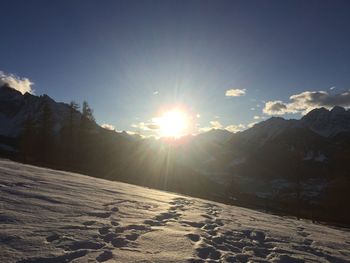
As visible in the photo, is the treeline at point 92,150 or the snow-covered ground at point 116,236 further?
the treeline at point 92,150

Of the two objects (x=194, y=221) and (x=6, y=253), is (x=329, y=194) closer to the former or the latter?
(x=194, y=221)

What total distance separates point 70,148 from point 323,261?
6530cm

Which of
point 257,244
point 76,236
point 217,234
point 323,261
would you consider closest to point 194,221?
point 217,234

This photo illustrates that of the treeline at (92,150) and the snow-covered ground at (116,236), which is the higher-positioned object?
the treeline at (92,150)

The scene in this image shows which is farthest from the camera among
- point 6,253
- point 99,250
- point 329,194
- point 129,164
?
point 129,164

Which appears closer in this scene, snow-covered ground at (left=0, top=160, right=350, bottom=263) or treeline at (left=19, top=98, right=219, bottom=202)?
snow-covered ground at (left=0, top=160, right=350, bottom=263)

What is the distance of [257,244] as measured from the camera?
24.8ft

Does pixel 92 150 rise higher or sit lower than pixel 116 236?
higher

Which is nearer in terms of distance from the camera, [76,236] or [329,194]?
[76,236]

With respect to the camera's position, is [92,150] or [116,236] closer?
[116,236]

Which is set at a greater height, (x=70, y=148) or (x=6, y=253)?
(x=70, y=148)

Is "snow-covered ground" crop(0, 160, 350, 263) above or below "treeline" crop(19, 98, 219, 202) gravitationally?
below

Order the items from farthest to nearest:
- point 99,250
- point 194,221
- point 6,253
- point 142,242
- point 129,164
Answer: point 129,164 → point 194,221 → point 142,242 → point 99,250 → point 6,253

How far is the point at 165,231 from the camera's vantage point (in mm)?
7031
